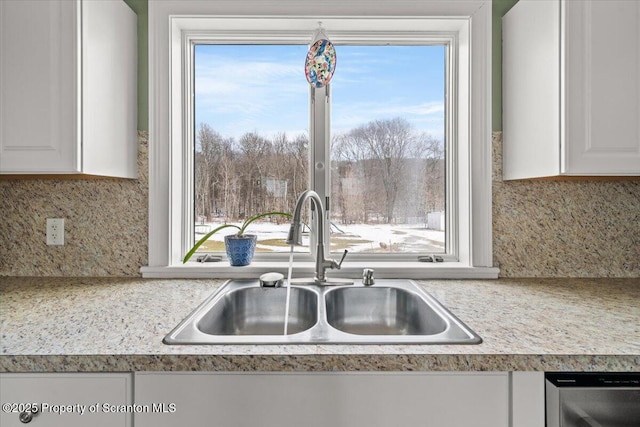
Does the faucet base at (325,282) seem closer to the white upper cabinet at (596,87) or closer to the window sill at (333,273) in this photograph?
the window sill at (333,273)

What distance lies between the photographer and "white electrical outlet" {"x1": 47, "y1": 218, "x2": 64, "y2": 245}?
59.9 inches

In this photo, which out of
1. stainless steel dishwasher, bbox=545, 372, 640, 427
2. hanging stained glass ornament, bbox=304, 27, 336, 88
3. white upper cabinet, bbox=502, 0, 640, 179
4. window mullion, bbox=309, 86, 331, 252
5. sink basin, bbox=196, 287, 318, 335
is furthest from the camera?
window mullion, bbox=309, 86, 331, 252

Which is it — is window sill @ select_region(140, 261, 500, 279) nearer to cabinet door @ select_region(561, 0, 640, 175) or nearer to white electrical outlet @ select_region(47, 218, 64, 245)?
white electrical outlet @ select_region(47, 218, 64, 245)

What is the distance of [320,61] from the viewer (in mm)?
1484

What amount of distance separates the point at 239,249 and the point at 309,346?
30.7 inches

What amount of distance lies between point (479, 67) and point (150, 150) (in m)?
1.45

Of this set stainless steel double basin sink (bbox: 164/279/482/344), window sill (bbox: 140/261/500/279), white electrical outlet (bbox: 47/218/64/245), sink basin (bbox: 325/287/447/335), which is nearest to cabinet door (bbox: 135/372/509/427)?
stainless steel double basin sink (bbox: 164/279/482/344)

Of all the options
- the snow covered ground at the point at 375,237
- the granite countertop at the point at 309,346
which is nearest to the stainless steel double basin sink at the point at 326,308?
the granite countertop at the point at 309,346

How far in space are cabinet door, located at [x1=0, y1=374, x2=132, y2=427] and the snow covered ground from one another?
3.06 feet

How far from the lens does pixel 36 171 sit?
117cm

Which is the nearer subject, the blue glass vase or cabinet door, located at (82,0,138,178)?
cabinet door, located at (82,0,138,178)

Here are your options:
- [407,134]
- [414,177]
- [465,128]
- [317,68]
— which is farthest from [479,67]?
[317,68]

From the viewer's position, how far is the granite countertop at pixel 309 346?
2.60ft

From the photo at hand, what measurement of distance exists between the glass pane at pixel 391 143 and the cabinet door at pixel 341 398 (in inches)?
36.1
